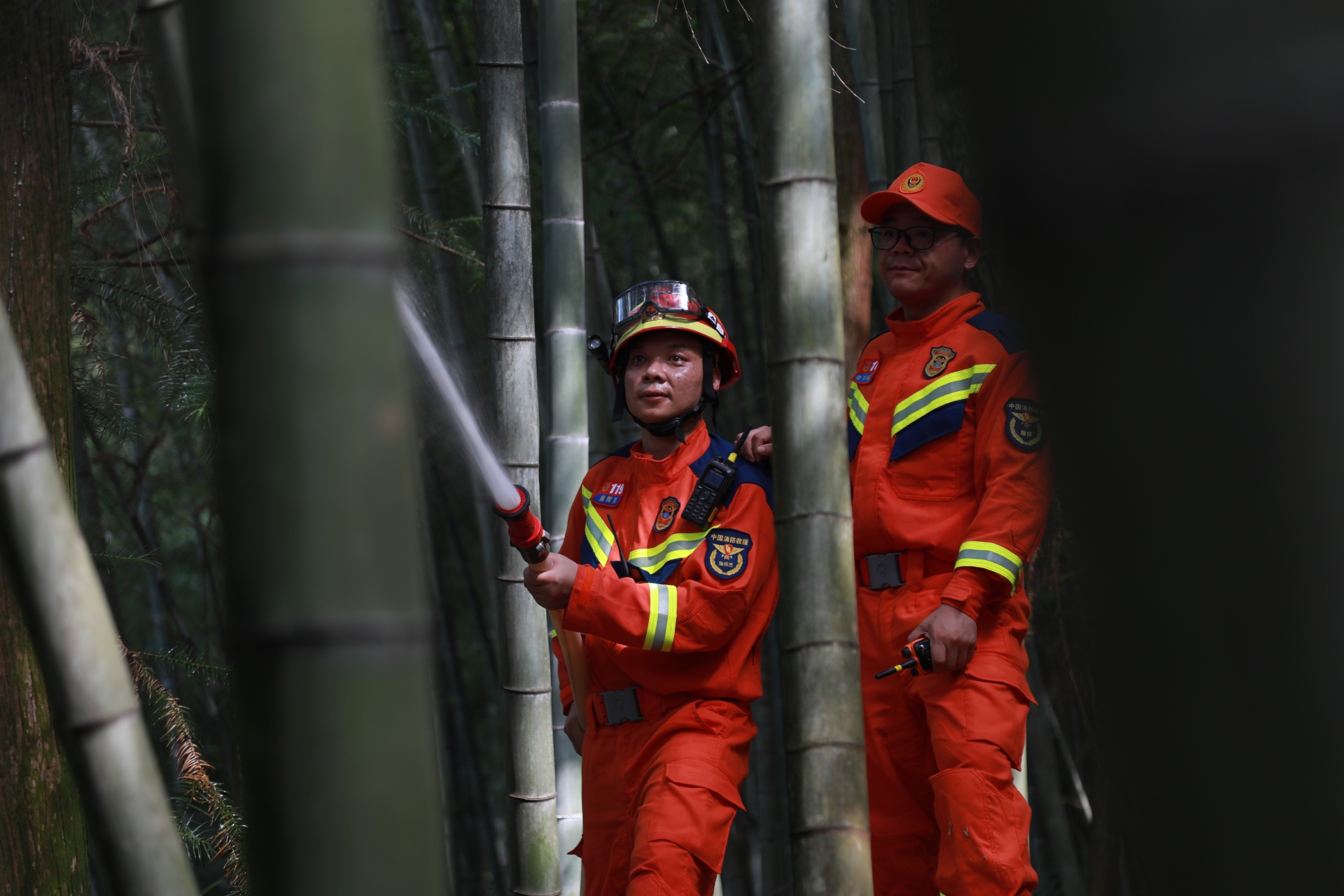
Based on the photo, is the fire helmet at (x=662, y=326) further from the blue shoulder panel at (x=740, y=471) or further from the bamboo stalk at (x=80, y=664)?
the bamboo stalk at (x=80, y=664)

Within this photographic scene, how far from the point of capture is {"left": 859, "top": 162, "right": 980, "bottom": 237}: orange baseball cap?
2494mm

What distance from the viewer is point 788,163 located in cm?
154

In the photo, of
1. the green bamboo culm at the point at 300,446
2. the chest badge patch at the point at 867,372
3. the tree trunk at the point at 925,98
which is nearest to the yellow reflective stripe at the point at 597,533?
the chest badge patch at the point at 867,372

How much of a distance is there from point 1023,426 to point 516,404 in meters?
1.13

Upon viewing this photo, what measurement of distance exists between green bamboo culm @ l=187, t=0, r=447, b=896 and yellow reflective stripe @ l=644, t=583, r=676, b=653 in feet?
5.20

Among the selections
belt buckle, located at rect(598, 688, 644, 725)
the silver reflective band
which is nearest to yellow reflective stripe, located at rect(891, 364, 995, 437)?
the silver reflective band

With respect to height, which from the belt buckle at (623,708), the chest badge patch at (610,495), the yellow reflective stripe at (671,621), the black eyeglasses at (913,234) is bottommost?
the belt buckle at (623,708)

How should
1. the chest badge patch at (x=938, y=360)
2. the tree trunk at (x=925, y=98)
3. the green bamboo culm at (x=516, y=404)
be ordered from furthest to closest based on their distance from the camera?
the tree trunk at (x=925, y=98) → the green bamboo culm at (x=516, y=404) → the chest badge patch at (x=938, y=360)

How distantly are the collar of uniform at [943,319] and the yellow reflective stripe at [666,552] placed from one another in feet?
1.94

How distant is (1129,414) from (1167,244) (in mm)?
73

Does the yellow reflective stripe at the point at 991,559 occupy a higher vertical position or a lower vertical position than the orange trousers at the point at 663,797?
higher

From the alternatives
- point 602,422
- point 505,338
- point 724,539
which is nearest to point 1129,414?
point 724,539

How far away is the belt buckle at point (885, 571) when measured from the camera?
2438 mm

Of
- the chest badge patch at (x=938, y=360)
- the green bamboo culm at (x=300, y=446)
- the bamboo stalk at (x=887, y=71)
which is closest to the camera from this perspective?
the green bamboo culm at (x=300, y=446)
